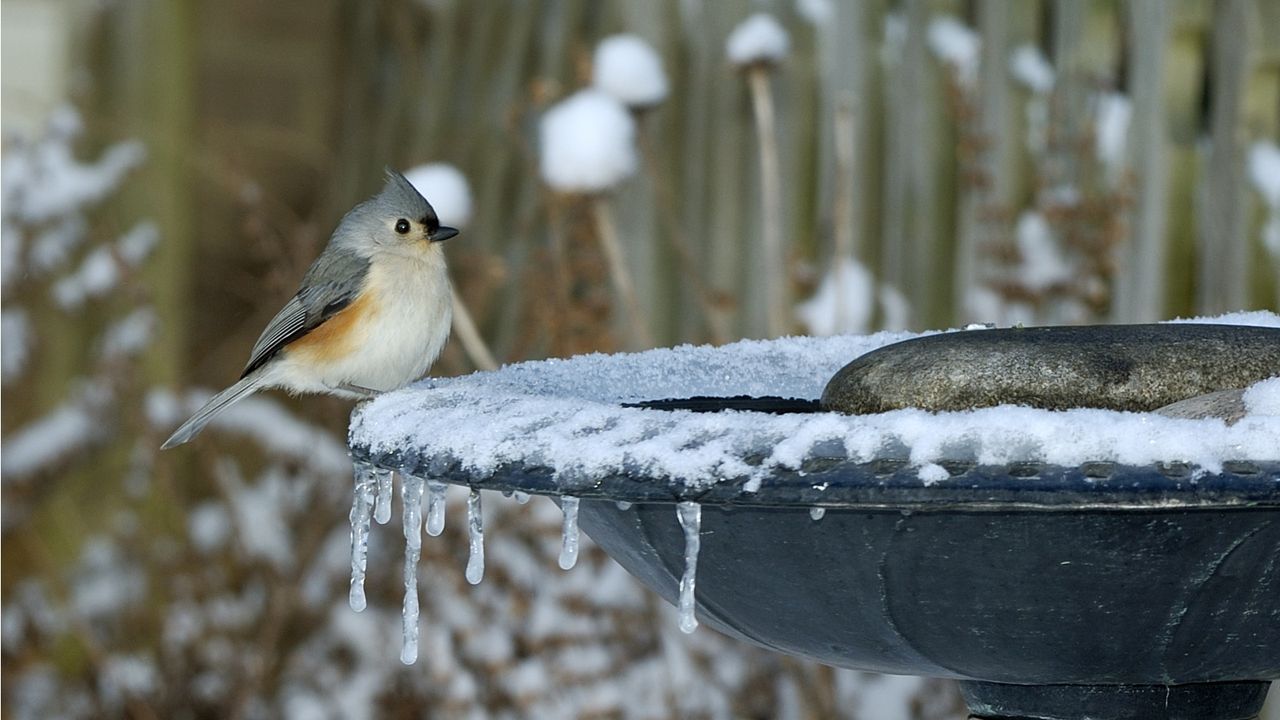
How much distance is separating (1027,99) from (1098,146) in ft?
0.78

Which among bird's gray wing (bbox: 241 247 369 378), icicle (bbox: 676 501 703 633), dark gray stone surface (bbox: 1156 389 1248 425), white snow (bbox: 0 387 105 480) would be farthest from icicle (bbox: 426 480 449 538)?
white snow (bbox: 0 387 105 480)

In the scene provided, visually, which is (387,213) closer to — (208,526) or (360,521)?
(360,521)

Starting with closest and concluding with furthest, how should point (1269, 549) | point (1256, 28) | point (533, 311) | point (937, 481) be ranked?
point (937, 481) → point (1269, 549) → point (1256, 28) → point (533, 311)

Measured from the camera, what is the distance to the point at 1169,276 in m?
3.37

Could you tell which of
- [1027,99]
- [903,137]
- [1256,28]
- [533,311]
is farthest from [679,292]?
[1256,28]

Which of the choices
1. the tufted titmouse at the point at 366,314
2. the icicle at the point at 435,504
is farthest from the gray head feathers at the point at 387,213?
the icicle at the point at 435,504

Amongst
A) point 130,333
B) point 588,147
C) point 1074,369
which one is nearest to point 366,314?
point 588,147

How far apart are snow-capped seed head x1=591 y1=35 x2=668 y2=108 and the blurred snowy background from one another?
0.04ft

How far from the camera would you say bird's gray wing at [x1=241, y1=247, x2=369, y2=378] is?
3158 millimetres

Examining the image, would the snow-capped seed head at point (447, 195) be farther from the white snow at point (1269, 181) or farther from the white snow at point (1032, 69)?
the white snow at point (1269, 181)

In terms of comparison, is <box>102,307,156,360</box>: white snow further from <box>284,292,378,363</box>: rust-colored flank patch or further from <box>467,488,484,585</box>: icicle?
<box>467,488,484,585</box>: icicle

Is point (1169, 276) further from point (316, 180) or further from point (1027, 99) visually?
point (316, 180)

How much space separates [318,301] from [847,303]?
1.39 metres

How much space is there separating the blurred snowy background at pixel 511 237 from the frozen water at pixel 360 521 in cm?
145
